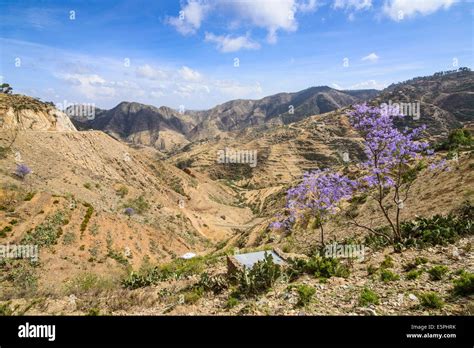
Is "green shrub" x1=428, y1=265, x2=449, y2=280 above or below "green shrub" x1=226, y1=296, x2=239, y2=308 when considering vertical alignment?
above

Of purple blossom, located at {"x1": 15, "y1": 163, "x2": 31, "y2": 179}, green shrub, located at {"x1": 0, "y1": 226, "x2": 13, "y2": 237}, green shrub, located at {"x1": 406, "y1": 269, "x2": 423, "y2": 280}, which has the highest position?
purple blossom, located at {"x1": 15, "y1": 163, "x2": 31, "y2": 179}

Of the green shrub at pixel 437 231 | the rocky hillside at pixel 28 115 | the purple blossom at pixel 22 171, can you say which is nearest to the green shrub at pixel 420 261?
the green shrub at pixel 437 231

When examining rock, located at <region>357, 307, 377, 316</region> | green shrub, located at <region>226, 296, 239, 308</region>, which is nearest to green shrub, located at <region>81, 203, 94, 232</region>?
green shrub, located at <region>226, 296, 239, 308</region>

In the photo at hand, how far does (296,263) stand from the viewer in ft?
40.2

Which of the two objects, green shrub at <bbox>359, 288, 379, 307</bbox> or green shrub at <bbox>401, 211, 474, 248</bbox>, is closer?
green shrub at <bbox>359, 288, 379, 307</bbox>

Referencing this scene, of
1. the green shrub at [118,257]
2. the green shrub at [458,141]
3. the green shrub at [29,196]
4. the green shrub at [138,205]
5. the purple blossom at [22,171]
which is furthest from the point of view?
the green shrub at [138,205]

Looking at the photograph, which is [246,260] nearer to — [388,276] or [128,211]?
[388,276]

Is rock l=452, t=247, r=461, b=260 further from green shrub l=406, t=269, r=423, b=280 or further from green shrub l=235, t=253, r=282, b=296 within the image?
green shrub l=235, t=253, r=282, b=296

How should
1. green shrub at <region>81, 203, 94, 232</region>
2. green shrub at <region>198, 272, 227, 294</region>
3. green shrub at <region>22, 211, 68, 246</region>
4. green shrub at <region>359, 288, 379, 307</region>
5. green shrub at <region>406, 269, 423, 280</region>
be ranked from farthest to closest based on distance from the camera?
green shrub at <region>81, 203, 94, 232</region> < green shrub at <region>22, 211, 68, 246</region> < green shrub at <region>198, 272, 227, 294</region> < green shrub at <region>406, 269, 423, 280</region> < green shrub at <region>359, 288, 379, 307</region>

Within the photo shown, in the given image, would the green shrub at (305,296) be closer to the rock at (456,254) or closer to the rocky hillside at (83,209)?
the rock at (456,254)

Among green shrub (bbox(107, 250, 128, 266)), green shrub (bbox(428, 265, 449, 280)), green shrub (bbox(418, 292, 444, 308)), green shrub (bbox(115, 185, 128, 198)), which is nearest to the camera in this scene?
green shrub (bbox(418, 292, 444, 308))

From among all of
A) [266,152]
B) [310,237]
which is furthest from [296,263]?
[266,152]

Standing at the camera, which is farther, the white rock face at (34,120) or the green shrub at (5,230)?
the white rock face at (34,120)
